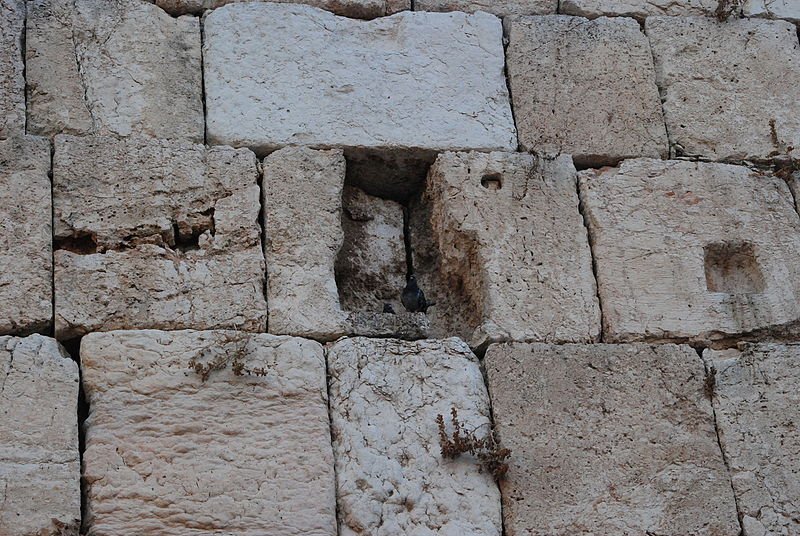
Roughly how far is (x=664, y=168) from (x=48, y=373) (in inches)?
99.9

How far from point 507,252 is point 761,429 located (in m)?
1.13

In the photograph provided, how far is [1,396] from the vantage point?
4.54 metres

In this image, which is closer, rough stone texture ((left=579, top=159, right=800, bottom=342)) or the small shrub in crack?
the small shrub in crack

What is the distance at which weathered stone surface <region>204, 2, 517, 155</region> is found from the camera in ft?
17.7

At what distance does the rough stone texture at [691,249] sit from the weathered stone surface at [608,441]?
178 mm

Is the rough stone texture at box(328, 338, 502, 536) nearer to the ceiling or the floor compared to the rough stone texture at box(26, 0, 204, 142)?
nearer to the floor

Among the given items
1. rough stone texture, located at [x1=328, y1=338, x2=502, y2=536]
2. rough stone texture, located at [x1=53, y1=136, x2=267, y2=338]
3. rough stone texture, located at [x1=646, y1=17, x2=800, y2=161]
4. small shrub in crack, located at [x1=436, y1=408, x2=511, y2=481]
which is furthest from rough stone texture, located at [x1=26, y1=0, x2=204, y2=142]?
rough stone texture, located at [x1=646, y1=17, x2=800, y2=161]

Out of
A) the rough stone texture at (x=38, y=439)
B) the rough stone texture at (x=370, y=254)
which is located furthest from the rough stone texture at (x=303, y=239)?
the rough stone texture at (x=38, y=439)

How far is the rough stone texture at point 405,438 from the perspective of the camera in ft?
15.1

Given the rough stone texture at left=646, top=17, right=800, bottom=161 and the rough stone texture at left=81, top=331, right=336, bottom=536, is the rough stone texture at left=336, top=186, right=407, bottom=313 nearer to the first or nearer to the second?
the rough stone texture at left=81, top=331, right=336, bottom=536

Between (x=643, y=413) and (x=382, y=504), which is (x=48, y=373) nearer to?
(x=382, y=504)

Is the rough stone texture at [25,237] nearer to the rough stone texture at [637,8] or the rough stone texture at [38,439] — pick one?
the rough stone texture at [38,439]

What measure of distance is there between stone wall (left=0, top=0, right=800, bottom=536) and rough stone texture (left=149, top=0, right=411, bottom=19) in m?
0.01

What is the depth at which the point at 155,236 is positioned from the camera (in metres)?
5.04
